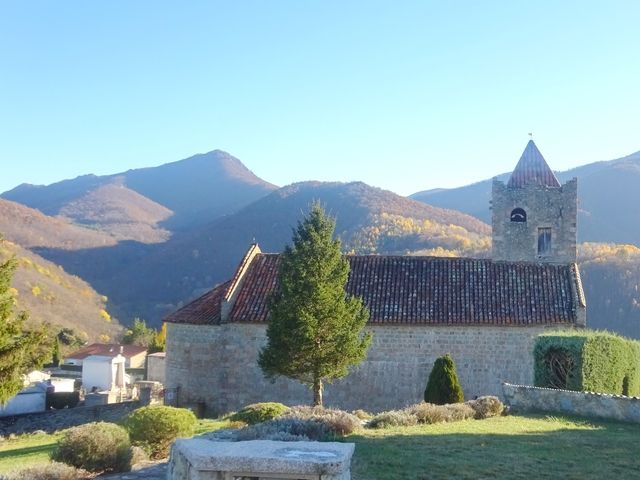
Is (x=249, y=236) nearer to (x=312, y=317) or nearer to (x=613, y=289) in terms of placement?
(x=613, y=289)

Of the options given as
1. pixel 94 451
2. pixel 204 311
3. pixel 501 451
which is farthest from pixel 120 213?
pixel 501 451

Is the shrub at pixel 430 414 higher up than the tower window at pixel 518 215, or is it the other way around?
the tower window at pixel 518 215

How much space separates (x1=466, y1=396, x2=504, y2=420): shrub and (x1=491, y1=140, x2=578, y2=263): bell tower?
1332 centimetres

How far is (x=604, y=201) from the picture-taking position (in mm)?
90188

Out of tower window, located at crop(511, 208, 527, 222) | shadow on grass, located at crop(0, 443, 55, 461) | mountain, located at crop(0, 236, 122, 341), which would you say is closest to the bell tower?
tower window, located at crop(511, 208, 527, 222)

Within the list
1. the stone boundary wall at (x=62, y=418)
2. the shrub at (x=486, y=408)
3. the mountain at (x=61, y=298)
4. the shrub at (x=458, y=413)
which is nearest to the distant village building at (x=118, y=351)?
the mountain at (x=61, y=298)

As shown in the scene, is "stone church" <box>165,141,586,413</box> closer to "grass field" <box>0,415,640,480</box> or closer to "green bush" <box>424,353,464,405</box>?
"green bush" <box>424,353,464,405</box>

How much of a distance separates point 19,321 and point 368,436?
1087 cm

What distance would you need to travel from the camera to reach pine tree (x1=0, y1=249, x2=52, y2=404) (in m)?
18.0

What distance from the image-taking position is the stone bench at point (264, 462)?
673 cm

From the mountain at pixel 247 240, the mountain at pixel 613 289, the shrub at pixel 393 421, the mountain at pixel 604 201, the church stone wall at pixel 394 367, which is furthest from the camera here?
→ the mountain at pixel 604 201

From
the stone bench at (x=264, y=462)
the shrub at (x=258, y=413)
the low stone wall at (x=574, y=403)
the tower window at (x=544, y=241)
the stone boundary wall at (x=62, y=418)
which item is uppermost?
the tower window at (x=544, y=241)

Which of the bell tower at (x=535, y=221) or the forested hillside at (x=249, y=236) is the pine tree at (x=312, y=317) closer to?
the bell tower at (x=535, y=221)

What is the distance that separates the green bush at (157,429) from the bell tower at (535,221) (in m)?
→ 17.7
